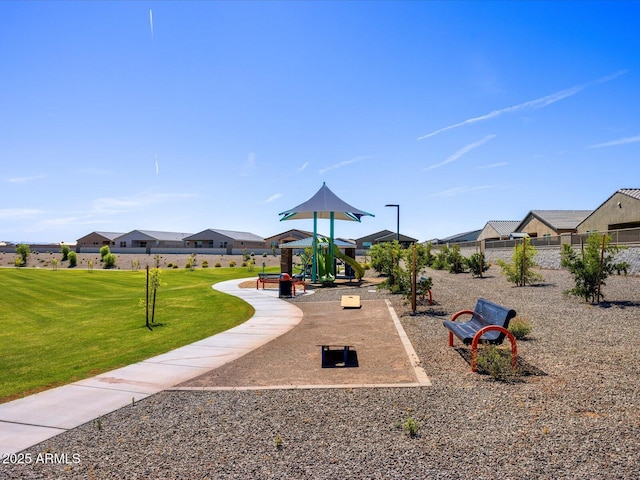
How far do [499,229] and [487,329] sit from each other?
208 feet

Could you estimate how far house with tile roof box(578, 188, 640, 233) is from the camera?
1298 inches

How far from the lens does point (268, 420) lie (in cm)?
540

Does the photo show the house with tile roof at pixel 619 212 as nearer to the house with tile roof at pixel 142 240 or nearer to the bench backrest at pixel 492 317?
the bench backrest at pixel 492 317

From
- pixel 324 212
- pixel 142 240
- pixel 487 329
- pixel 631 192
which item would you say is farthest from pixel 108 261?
pixel 631 192

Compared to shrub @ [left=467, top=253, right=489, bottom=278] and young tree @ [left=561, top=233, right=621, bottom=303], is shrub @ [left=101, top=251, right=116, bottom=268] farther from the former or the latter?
young tree @ [left=561, top=233, right=621, bottom=303]

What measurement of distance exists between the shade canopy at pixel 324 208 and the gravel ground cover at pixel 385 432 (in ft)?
60.7

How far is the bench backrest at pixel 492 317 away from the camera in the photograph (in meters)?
7.83

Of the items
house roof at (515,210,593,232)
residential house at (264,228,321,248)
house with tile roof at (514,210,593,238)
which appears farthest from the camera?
residential house at (264,228,321,248)

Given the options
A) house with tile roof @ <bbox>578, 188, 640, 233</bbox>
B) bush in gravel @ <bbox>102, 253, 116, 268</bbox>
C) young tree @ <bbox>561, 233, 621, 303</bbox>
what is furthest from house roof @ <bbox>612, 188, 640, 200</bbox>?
bush in gravel @ <bbox>102, 253, 116, 268</bbox>

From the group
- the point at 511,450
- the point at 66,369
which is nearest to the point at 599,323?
the point at 511,450

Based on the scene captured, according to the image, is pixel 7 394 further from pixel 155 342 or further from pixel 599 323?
pixel 599 323

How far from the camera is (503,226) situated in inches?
2630

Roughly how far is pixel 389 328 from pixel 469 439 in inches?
276

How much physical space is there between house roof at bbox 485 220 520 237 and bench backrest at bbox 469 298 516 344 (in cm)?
5748
